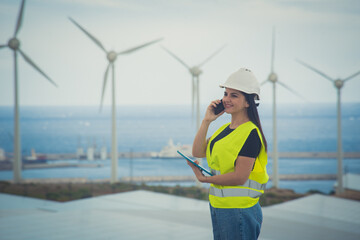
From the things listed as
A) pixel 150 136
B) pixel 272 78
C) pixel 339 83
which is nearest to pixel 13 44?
pixel 272 78

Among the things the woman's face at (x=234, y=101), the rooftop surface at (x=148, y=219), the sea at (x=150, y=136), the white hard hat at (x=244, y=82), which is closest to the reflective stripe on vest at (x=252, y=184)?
the woman's face at (x=234, y=101)

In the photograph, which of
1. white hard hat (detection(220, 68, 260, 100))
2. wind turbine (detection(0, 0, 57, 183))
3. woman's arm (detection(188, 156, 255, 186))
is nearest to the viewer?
woman's arm (detection(188, 156, 255, 186))

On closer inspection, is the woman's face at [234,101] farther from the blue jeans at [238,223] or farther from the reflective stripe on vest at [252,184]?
the blue jeans at [238,223]

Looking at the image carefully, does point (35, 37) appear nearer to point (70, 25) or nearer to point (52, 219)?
point (70, 25)

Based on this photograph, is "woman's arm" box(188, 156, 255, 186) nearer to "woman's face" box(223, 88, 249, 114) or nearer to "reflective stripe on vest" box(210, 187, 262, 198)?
"reflective stripe on vest" box(210, 187, 262, 198)

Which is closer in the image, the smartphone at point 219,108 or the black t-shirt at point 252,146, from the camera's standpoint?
the black t-shirt at point 252,146

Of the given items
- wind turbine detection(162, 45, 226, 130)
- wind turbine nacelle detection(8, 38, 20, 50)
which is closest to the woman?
wind turbine detection(162, 45, 226, 130)

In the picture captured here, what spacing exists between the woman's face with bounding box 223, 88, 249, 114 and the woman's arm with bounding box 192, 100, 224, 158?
116 mm

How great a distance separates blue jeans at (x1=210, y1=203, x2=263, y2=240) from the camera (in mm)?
2412

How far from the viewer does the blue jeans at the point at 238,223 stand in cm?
241

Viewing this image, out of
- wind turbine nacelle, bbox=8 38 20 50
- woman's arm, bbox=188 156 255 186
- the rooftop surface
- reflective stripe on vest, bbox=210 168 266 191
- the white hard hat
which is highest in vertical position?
wind turbine nacelle, bbox=8 38 20 50

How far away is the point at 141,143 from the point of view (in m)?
83.6

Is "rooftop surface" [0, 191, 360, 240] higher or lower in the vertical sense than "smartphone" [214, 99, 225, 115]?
lower

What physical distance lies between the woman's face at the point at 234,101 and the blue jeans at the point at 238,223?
0.56m
